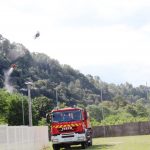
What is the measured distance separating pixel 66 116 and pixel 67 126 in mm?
602

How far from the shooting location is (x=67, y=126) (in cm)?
3431

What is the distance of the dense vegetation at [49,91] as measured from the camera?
9694 cm

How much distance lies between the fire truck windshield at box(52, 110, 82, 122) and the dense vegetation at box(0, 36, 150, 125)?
56784mm

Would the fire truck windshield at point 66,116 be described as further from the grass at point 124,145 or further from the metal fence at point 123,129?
the metal fence at point 123,129

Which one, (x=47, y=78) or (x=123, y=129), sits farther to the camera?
(x=47, y=78)

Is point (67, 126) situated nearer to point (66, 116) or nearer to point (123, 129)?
point (66, 116)

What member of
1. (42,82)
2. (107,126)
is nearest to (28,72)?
(42,82)

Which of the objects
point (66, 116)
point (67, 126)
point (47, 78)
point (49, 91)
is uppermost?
point (47, 78)

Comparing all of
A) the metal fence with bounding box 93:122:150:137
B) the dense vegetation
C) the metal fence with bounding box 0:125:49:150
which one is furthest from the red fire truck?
the dense vegetation

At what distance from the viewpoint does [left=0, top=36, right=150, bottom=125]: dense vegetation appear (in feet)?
318

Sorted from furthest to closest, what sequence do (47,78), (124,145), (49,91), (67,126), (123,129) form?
(47,78), (49,91), (123,129), (124,145), (67,126)

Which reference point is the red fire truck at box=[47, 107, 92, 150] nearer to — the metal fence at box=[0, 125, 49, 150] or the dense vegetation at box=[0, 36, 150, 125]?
the metal fence at box=[0, 125, 49, 150]

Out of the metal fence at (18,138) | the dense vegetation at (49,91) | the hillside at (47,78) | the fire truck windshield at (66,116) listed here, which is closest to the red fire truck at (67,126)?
the fire truck windshield at (66,116)

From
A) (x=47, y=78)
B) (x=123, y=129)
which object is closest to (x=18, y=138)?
(x=123, y=129)
